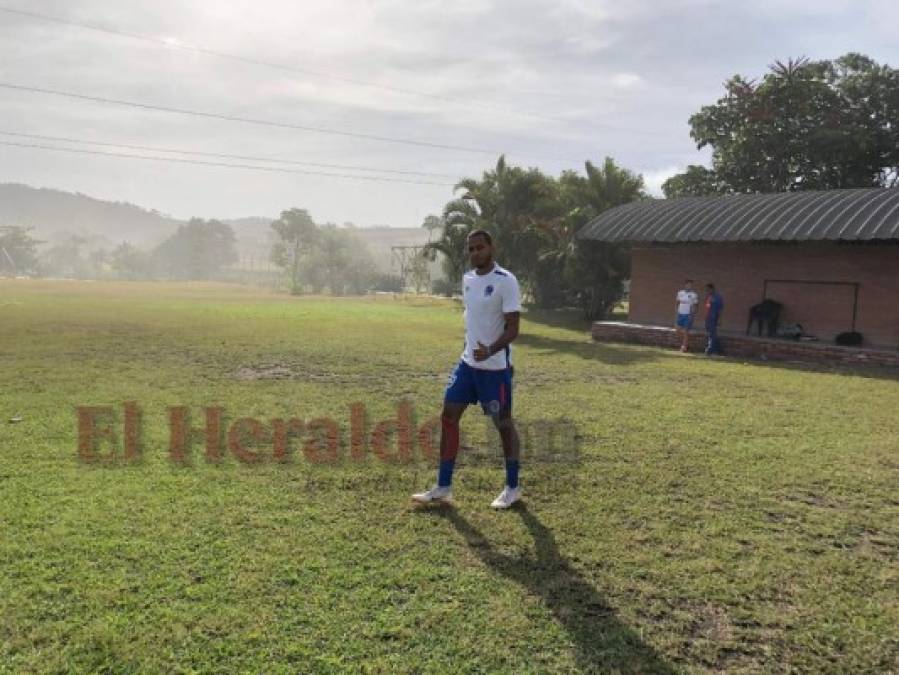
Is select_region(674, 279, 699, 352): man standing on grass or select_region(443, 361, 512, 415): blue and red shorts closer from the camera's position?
select_region(443, 361, 512, 415): blue and red shorts

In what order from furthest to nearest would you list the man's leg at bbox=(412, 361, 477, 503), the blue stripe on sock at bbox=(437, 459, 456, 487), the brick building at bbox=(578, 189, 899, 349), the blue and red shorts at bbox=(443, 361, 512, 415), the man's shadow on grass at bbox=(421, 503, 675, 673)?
1. the brick building at bbox=(578, 189, 899, 349)
2. the blue stripe on sock at bbox=(437, 459, 456, 487)
3. the man's leg at bbox=(412, 361, 477, 503)
4. the blue and red shorts at bbox=(443, 361, 512, 415)
5. the man's shadow on grass at bbox=(421, 503, 675, 673)

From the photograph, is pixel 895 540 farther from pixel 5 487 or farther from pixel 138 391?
pixel 138 391

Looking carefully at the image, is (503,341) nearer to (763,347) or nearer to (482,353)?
(482,353)

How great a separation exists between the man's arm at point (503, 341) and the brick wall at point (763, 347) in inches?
463

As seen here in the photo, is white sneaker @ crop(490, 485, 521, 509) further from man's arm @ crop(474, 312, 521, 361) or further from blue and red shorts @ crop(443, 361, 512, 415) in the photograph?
man's arm @ crop(474, 312, 521, 361)

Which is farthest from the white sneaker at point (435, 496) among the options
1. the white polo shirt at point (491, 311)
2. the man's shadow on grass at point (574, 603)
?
the white polo shirt at point (491, 311)

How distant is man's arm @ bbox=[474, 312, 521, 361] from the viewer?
14.0 feet

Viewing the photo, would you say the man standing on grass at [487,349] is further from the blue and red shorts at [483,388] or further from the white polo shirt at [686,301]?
the white polo shirt at [686,301]

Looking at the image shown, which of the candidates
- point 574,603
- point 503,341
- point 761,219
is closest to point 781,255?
point 761,219

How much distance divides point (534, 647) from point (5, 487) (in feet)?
13.5

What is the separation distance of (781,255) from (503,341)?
15.2 meters

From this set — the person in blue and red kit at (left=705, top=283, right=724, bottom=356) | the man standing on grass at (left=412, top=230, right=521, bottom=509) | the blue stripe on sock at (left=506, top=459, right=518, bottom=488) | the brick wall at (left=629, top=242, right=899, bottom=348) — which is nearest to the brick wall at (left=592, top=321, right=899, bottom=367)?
the person in blue and red kit at (left=705, top=283, right=724, bottom=356)

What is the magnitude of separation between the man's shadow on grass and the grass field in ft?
0.05

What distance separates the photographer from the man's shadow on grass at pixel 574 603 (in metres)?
2.79
